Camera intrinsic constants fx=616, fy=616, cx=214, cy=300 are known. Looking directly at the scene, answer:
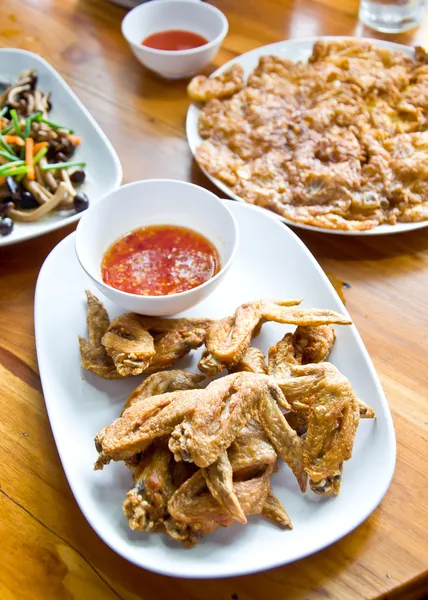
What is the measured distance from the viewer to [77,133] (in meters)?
Result: 2.87

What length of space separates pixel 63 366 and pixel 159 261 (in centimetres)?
46

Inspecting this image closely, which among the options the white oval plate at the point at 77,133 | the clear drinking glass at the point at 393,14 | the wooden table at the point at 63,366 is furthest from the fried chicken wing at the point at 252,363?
the clear drinking glass at the point at 393,14

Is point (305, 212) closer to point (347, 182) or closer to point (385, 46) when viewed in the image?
point (347, 182)

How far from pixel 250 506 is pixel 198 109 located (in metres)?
2.01

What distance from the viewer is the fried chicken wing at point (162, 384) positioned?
1.73 meters

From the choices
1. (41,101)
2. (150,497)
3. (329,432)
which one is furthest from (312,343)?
(41,101)

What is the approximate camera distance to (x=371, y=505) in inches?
61.1

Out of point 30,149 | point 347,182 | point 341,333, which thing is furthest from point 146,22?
point 341,333

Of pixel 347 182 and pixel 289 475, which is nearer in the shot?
pixel 289 475

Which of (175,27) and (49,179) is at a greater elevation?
(175,27)

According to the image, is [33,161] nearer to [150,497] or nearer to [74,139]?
[74,139]

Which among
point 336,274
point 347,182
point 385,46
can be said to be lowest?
point 336,274

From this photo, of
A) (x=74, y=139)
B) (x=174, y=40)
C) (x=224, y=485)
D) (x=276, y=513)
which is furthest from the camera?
(x=174, y=40)

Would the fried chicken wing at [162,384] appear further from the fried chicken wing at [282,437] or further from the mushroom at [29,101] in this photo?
the mushroom at [29,101]
